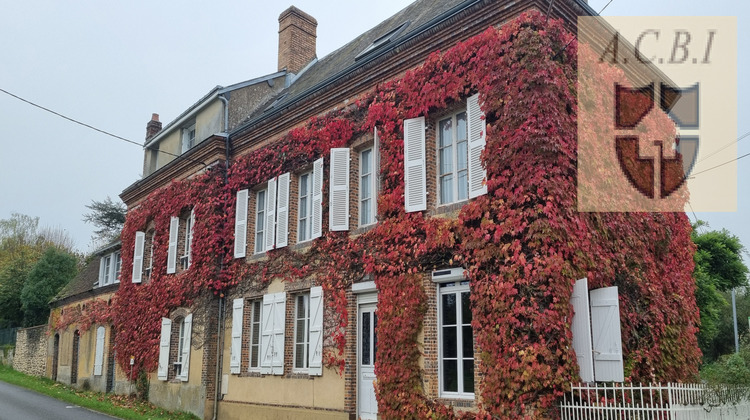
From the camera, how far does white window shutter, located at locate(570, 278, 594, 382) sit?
8227mm

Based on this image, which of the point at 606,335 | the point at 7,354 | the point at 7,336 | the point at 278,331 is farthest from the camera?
the point at 7,336

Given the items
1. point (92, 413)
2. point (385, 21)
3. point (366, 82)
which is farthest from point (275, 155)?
point (92, 413)

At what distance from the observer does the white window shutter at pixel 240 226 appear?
14.8 metres

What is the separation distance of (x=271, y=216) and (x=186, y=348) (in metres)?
4.51

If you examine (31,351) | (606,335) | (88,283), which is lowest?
(31,351)

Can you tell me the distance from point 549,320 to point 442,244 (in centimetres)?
228

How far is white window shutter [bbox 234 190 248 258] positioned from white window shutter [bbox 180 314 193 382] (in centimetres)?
236

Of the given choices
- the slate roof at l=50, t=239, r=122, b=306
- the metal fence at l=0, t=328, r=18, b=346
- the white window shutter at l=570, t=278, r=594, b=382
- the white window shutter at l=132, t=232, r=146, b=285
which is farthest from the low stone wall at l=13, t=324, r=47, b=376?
the white window shutter at l=570, t=278, r=594, b=382

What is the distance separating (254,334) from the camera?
1418 cm

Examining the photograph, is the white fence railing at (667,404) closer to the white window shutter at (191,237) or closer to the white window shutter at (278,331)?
the white window shutter at (278,331)


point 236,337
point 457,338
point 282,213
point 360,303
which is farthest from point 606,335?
point 236,337

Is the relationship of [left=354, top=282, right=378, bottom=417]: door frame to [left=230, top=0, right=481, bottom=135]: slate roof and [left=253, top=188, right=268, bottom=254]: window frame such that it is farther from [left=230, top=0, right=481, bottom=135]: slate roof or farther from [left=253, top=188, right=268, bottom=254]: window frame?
[left=230, top=0, right=481, bottom=135]: slate roof

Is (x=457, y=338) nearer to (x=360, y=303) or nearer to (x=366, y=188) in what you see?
(x=360, y=303)

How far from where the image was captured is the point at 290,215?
13.6 m
